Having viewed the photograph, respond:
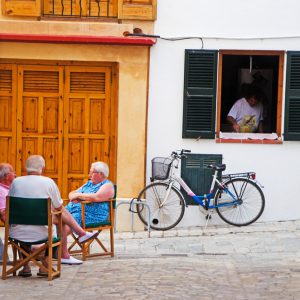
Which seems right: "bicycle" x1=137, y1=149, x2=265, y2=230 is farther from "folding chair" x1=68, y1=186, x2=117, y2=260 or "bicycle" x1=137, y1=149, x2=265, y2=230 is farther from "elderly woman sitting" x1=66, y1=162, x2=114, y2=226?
"elderly woman sitting" x1=66, y1=162, x2=114, y2=226

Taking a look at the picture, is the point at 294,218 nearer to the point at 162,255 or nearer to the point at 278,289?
the point at 162,255

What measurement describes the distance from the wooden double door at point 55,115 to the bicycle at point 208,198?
33.3 inches

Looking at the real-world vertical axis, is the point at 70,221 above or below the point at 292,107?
below

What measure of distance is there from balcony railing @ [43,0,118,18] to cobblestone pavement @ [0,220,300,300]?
3.54 metres

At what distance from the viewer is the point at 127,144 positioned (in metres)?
16.3

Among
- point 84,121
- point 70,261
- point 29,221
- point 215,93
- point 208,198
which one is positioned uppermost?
point 215,93

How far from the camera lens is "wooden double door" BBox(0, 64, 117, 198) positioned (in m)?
16.3

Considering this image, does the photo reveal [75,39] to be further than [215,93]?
No

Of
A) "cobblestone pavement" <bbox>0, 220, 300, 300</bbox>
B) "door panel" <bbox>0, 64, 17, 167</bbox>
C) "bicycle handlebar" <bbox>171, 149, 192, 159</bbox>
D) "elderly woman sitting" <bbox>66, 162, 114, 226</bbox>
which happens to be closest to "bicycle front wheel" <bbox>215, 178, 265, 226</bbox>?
"cobblestone pavement" <bbox>0, 220, 300, 300</bbox>

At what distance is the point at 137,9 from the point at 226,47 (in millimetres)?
1529

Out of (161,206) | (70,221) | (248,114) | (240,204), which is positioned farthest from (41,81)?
(70,221)

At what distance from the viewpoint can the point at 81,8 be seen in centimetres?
1630

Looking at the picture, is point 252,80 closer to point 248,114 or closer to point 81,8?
A: point 248,114

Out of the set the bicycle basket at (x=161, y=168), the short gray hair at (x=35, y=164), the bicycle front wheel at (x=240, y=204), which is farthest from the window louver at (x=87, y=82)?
the short gray hair at (x=35, y=164)
